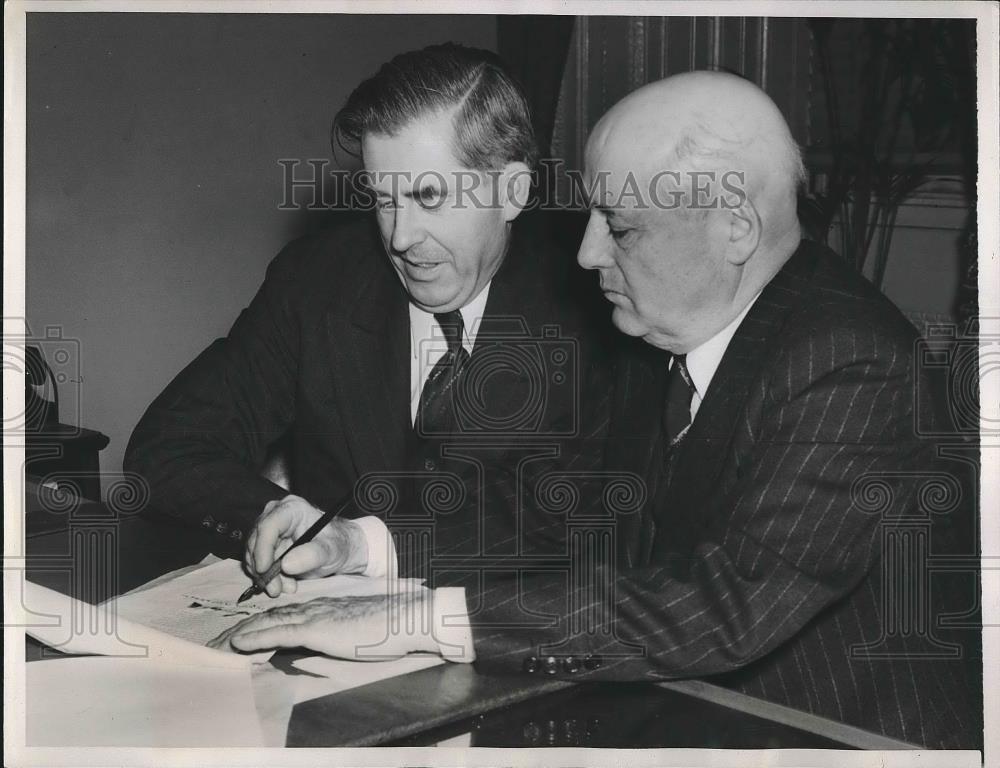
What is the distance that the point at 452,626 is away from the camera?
5.59 ft

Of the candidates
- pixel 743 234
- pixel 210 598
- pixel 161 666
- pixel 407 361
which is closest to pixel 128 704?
pixel 161 666

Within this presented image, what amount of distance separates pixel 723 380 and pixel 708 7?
0.70 meters

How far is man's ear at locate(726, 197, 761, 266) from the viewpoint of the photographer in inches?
72.9

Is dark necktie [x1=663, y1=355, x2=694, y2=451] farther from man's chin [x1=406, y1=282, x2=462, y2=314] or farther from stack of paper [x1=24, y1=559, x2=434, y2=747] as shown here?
stack of paper [x1=24, y1=559, x2=434, y2=747]

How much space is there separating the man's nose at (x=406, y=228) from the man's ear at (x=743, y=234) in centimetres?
57

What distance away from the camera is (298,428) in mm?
1970

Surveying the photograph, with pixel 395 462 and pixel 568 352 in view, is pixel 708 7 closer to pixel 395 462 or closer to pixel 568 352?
pixel 568 352

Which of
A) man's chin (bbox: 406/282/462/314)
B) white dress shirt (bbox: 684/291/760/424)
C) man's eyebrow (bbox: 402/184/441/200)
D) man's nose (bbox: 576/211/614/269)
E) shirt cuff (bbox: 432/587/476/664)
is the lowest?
shirt cuff (bbox: 432/587/476/664)

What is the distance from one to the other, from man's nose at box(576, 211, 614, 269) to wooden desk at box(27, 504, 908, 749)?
0.74 m

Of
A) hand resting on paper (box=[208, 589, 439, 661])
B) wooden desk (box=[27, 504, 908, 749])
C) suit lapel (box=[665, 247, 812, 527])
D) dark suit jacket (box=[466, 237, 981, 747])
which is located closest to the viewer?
wooden desk (box=[27, 504, 908, 749])

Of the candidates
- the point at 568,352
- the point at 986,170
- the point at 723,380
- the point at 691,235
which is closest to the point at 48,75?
the point at 568,352

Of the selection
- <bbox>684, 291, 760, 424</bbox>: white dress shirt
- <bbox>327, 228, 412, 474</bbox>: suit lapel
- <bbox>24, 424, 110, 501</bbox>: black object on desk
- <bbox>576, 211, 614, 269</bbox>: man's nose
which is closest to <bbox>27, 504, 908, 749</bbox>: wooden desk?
<bbox>24, 424, 110, 501</bbox>: black object on desk

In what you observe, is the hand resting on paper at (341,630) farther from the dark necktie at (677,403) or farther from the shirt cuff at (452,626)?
the dark necktie at (677,403)

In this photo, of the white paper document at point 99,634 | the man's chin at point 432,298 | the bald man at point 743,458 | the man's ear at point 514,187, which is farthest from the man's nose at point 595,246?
the white paper document at point 99,634
